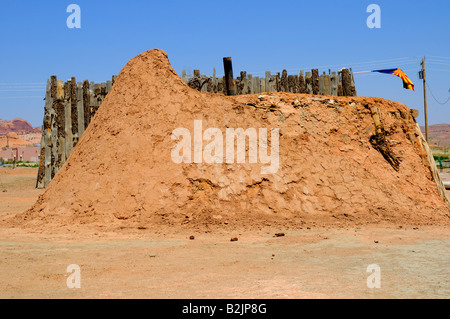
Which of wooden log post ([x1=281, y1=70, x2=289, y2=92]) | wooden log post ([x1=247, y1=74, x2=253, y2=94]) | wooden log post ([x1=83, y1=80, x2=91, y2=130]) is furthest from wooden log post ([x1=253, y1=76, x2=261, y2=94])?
wooden log post ([x1=83, y1=80, x2=91, y2=130])

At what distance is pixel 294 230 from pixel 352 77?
526cm

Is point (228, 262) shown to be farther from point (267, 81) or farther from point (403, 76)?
point (403, 76)

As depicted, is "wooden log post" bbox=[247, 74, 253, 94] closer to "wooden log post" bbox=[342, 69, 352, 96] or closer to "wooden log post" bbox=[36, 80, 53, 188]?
"wooden log post" bbox=[342, 69, 352, 96]

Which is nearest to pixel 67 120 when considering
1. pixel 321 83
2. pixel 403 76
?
pixel 321 83

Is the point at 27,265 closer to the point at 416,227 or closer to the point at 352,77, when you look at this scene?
the point at 416,227

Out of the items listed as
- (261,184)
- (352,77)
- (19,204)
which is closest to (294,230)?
(261,184)

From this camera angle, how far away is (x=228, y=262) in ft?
18.1

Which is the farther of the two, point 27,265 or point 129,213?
point 129,213

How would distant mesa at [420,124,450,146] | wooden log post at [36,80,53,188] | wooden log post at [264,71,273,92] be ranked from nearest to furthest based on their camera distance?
wooden log post at [264,71,273,92] → wooden log post at [36,80,53,188] → distant mesa at [420,124,450,146]

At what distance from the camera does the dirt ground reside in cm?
434

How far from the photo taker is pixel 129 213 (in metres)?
7.73

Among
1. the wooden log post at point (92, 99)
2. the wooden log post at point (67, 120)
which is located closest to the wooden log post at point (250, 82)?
the wooden log post at point (92, 99)

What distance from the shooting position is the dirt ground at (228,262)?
4.34 meters

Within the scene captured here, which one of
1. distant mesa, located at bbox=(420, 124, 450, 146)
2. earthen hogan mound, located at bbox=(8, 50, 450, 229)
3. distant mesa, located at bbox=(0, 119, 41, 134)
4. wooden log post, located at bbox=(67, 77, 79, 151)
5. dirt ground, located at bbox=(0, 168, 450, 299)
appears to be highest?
distant mesa, located at bbox=(0, 119, 41, 134)
